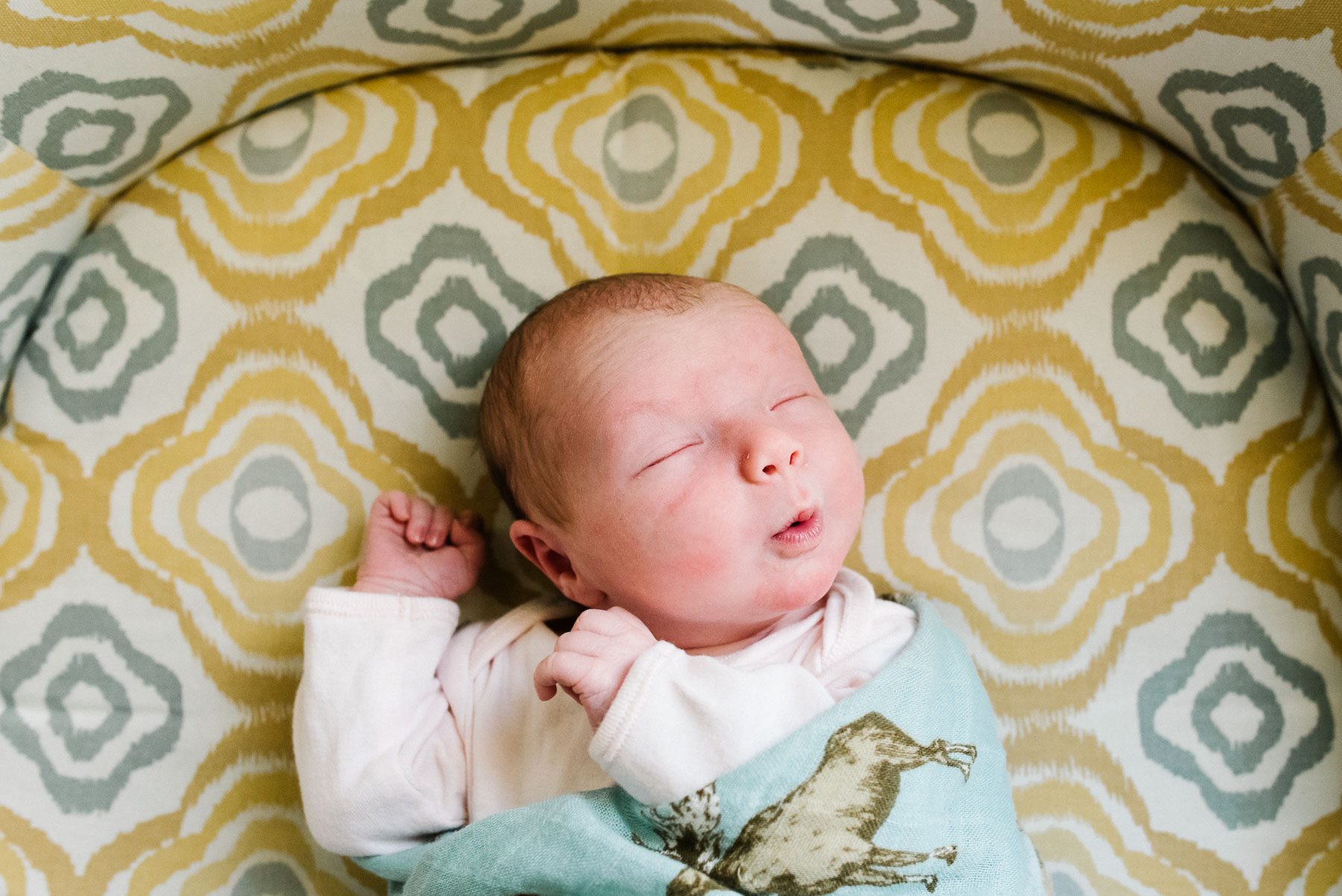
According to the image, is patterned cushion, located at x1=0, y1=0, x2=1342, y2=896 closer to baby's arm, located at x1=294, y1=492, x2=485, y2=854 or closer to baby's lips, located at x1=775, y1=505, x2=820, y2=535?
baby's arm, located at x1=294, y1=492, x2=485, y2=854

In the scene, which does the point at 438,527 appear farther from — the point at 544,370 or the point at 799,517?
the point at 799,517

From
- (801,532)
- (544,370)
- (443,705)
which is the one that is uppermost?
(544,370)

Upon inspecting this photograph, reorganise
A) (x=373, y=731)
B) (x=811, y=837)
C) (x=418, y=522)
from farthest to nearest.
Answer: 1. (x=418, y=522)
2. (x=373, y=731)
3. (x=811, y=837)

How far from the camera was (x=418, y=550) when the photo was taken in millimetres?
1089

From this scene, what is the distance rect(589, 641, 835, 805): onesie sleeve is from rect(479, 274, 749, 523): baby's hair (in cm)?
20

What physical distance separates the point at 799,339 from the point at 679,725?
1.62 ft

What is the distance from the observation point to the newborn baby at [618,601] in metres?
0.86

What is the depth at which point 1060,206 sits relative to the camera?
1.14 m

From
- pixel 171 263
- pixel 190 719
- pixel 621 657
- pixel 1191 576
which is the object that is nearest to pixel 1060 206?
pixel 1191 576

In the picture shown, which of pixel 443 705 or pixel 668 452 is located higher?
pixel 668 452

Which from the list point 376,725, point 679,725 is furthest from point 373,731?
point 679,725

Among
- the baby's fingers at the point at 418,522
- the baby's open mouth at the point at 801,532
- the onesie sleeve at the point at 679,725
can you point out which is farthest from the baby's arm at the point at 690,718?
the baby's fingers at the point at 418,522

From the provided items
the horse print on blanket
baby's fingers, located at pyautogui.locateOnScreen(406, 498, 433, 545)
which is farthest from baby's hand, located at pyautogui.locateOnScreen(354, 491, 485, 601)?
the horse print on blanket

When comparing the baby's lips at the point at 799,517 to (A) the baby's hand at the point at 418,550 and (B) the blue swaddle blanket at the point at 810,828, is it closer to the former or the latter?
(B) the blue swaddle blanket at the point at 810,828
